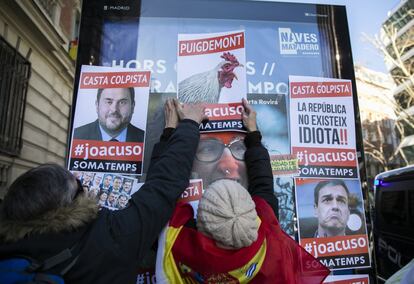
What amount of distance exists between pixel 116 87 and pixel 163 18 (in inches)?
20.0

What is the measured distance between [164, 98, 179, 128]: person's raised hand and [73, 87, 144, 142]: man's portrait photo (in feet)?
0.56

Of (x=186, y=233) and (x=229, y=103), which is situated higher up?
(x=229, y=103)

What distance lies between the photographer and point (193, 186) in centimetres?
180

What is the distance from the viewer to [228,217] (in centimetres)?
124

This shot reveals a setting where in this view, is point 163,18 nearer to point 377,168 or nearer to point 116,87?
point 116,87

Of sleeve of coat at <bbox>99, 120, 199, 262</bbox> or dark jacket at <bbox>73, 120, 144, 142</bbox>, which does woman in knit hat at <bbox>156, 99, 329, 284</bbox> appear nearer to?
sleeve of coat at <bbox>99, 120, 199, 262</bbox>

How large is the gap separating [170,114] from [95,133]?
1.43 ft

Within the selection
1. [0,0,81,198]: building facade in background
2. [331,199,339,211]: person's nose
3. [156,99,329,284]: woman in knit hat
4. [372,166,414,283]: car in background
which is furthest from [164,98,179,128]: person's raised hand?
[0,0,81,198]: building facade in background

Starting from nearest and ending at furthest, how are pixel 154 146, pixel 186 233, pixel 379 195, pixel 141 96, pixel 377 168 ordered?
1. pixel 186 233
2. pixel 154 146
3. pixel 141 96
4. pixel 379 195
5. pixel 377 168

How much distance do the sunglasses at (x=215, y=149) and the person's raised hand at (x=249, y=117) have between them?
0.32ft

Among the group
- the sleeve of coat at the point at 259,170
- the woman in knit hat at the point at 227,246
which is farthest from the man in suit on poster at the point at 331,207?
the woman in knit hat at the point at 227,246

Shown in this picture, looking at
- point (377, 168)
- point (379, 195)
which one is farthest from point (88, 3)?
point (377, 168)

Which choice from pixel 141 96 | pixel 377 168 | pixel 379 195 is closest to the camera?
pixel 141 96

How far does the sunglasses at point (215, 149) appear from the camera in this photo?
1.85 metres
